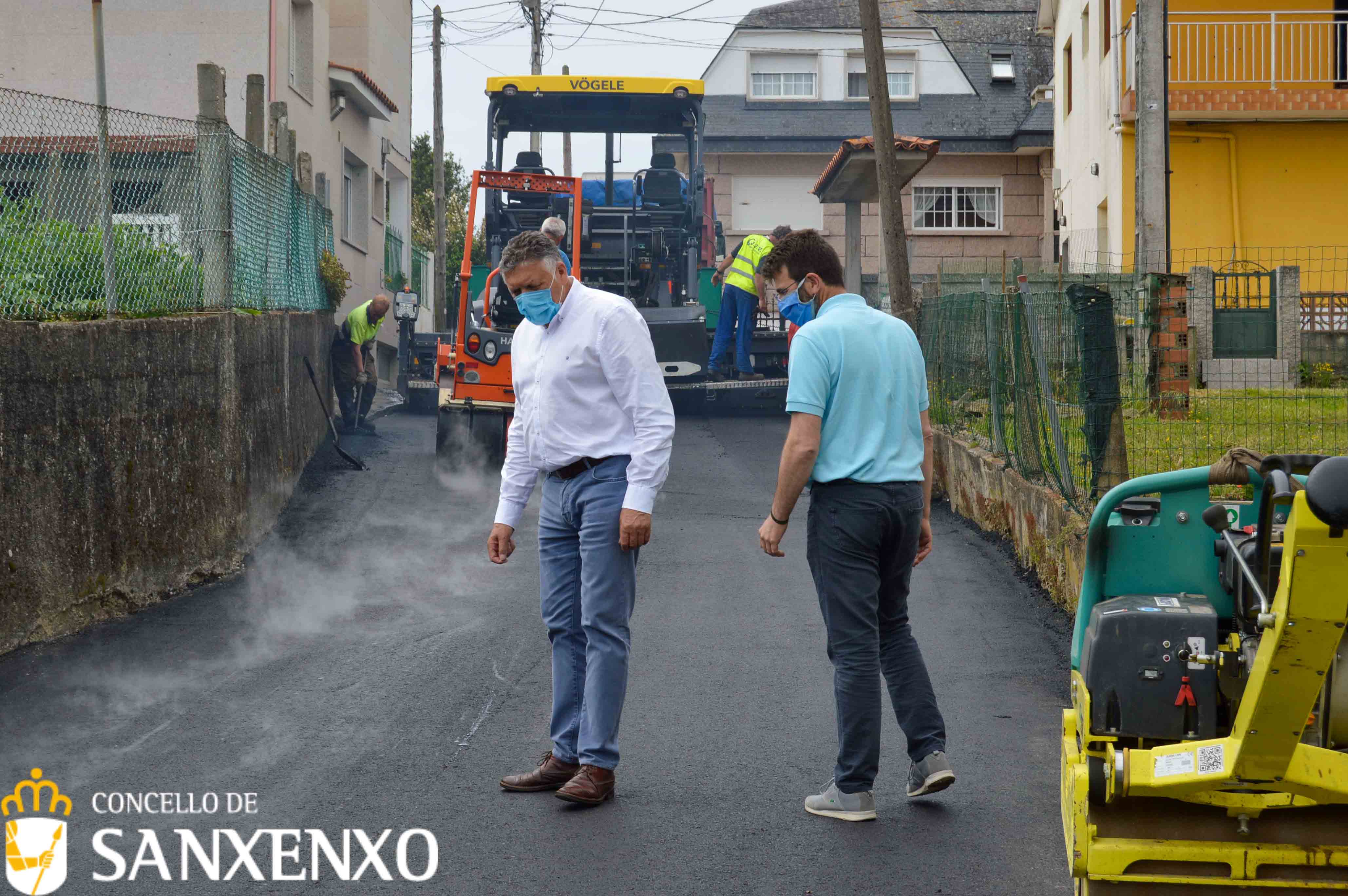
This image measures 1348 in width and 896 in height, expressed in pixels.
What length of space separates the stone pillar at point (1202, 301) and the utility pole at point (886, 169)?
3022 millimetres

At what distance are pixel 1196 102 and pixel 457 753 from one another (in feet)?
58.9

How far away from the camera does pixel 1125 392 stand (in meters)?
8.04

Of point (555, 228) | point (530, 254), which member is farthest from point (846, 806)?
point (555, 228)

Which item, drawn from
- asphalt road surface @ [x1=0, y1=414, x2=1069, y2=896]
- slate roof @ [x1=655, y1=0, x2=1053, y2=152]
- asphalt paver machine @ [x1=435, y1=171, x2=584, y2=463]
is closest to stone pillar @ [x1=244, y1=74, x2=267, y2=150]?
asphalt paver machine @ [x1=435, y1=171, x2=584, y2=463]

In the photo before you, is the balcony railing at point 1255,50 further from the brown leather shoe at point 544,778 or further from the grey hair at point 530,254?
the brown leather shoe at point 544,778

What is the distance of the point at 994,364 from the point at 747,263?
5503 mm

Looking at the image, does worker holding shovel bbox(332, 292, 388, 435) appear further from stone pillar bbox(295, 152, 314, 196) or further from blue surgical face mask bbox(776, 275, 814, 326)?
blue surgical face mask bbox(776, 275, 814, 326)

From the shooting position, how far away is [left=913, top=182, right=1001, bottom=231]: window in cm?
3484

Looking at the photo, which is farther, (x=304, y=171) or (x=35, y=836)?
Answer: (x=304, y=171)

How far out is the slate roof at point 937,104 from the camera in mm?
34281

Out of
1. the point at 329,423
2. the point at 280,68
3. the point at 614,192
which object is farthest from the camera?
the point at 280,68

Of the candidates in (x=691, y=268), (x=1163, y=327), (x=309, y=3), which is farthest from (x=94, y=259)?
(x=309, y=3)

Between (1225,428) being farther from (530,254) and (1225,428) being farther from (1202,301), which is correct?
(530,254)

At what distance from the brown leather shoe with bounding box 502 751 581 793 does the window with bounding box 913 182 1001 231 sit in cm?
3107
